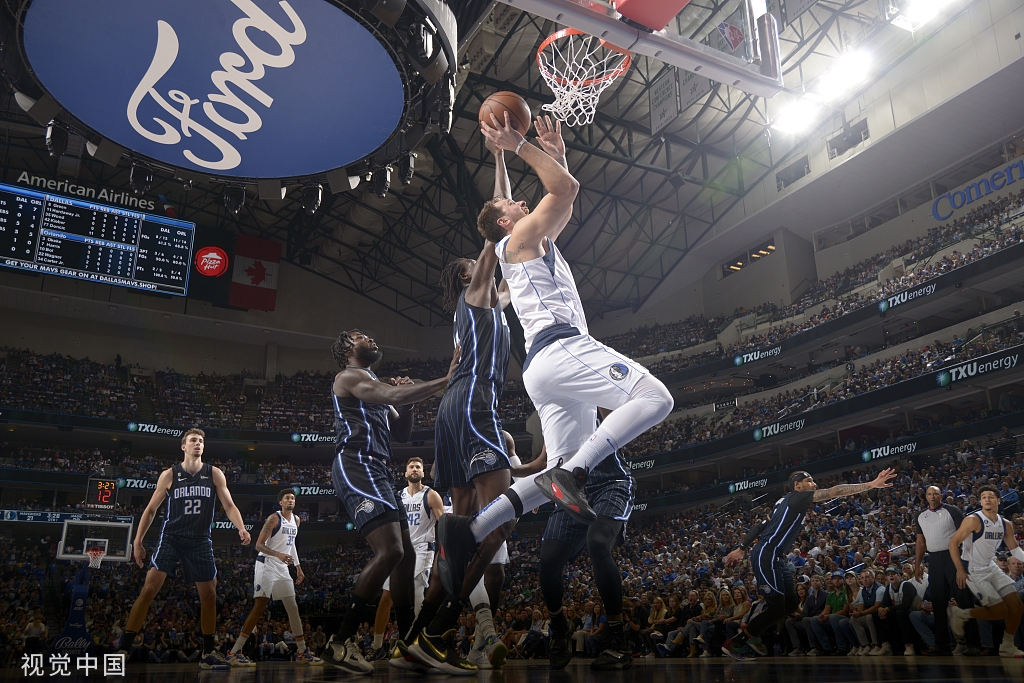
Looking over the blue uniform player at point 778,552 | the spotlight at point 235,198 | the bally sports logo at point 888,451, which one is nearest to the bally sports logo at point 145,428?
the spotlight at point 235,198

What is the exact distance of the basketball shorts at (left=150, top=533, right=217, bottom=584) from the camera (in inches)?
250

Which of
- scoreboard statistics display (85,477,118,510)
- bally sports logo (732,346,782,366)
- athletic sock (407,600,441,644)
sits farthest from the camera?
bally sports logo (732,346,782,366)

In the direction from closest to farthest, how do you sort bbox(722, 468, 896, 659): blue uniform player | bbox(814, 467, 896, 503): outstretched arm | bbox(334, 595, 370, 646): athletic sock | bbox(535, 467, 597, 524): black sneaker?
bbox(535, 467, 597, 524): black sneaker
bbox(334, 595, 370, 646): athletic sock
bbox(722, 468, 896, 659): blue uniform player
bbox(814, 467, 896, 503): outstretched arm

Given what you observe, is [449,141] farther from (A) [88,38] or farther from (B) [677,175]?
(A) [88,38]

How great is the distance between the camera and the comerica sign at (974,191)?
2058cm

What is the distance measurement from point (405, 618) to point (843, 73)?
779 inches

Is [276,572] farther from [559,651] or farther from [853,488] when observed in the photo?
[853,488]

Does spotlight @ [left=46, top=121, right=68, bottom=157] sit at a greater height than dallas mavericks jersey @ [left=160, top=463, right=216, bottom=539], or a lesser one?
greater

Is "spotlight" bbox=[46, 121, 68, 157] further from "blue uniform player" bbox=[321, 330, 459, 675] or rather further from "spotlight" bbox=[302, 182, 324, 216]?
"blue uniform player" bbox=[321, 330, 459, 675]

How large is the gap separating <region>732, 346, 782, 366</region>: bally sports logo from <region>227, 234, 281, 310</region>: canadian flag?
17852 millimetres

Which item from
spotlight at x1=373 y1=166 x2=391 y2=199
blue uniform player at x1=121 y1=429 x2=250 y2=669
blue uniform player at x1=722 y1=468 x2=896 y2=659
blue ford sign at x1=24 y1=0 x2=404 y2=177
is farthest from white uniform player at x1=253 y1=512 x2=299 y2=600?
blue uniform player at x1=722 y1=468 x2=896 y2=659

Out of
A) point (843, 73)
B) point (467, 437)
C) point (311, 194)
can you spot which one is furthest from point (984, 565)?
point (843, 73)

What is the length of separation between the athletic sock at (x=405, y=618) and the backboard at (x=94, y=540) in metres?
16.1

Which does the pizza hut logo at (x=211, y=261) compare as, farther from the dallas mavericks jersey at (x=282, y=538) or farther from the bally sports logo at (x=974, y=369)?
the bally sports logo at (x=974, y=369)
